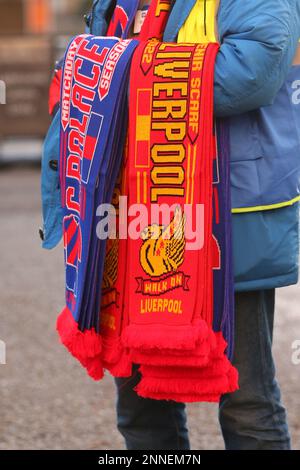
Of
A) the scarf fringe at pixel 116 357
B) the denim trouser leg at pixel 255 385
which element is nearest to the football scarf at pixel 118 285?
the scarf fringe at pixel 116 357

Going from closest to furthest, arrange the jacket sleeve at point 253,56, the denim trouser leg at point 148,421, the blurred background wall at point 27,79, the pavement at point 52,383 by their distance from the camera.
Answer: the jacket sleeve at point 253,56 < the denim trouser leg at point 148,421 < the pavement at point 52,383 < the blurred background wall at point 27,79

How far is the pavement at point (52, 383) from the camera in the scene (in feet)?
12.2

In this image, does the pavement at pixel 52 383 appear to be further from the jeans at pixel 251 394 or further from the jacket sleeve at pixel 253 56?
the jacket sleeve at pixel 253 56

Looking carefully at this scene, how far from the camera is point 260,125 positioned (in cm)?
244

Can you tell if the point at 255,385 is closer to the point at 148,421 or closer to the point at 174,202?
the point at 148,421

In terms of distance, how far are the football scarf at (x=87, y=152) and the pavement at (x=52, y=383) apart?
4.09 feet

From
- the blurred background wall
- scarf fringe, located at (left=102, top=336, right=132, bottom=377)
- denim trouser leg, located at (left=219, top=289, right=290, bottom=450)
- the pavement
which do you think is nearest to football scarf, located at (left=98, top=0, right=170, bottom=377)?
scarf fringe, located at (left=102, top=336, right=132, bottom=377)

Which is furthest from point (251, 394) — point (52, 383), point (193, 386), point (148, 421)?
point (52, 383)

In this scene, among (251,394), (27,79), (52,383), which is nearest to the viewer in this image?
(251,394)

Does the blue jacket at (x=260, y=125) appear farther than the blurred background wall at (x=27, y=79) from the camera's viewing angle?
No

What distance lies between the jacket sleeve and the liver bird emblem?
0.95 ft

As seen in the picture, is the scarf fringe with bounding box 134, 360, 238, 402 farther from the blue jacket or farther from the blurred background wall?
the blurred background wall

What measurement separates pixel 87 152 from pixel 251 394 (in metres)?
0.73

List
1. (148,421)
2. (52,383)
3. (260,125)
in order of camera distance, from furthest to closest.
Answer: (52,383) < (148,421) < (260,125)
